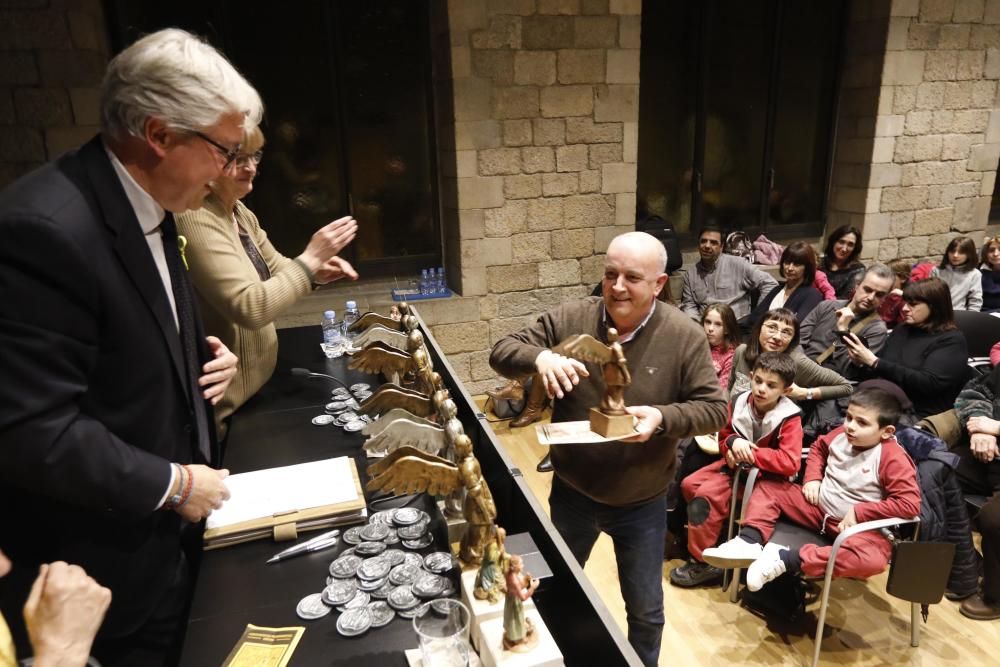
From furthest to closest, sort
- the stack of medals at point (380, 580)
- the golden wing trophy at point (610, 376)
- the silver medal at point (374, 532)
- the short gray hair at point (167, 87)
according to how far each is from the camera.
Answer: the golden wing trophy at point (610, 376), the silver medal at point (374, 532), the stack of medals at point (380, 580), the short gray hair at point (167, 87)

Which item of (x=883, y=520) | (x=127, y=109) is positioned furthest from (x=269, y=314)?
(x=883, y=520)

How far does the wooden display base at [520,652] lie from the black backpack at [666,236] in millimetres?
4374

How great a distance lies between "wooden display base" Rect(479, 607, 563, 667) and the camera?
1.08 meters

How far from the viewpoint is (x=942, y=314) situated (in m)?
3.35

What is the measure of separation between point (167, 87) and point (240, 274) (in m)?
0.93

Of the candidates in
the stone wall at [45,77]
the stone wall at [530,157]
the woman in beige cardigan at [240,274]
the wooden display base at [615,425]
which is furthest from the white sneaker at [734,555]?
the stone wall at [45,77]

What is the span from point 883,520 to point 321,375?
2222 millimetres

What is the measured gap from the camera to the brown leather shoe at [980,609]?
8.80 ft

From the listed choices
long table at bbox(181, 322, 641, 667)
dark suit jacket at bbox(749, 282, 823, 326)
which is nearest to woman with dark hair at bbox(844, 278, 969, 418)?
dark suit jacket at bbox(749, 282, 823, 326)

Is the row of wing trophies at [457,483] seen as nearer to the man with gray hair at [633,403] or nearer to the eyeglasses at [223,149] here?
the man with gray hair at [633,403]

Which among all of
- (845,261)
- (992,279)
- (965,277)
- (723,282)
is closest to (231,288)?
(723,282)

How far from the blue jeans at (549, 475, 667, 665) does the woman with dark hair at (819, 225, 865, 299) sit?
3507 mm

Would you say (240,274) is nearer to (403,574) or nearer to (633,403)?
(403,574)

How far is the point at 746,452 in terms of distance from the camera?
9.22 ft
